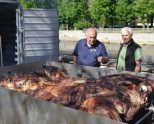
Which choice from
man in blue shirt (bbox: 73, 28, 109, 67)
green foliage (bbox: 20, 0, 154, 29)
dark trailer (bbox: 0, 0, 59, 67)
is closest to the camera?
man in blue shirt (bbox: 73, 28, 109, 67)

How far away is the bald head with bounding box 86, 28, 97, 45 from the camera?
24.5ft

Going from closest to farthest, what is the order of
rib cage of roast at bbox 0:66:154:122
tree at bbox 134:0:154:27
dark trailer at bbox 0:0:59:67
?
rib cage of roast at bbox 0:66:154:122 → dark trailer at bbox 0:0:59:67 → tree at bbox 134:0:154:27

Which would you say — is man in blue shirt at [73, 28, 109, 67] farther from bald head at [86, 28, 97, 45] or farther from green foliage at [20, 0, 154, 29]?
green foliage at [20, 0, 154, 29]

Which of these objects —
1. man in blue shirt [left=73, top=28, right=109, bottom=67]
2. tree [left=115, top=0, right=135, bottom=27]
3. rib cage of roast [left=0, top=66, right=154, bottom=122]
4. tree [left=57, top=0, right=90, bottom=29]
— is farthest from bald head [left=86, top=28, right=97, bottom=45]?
tree [left=57, top=0, right=90, bottom=29]

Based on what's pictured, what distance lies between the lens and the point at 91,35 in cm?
756

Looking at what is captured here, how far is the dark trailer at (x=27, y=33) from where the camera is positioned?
507 inches

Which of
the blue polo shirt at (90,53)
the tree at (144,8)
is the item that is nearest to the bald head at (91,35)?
the blue polo shirt at (90,53)

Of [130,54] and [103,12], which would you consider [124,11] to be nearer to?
[103,12]

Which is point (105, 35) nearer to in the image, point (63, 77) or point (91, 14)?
point (91, 14)

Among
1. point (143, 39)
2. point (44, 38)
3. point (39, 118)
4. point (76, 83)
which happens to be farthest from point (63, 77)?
point (143, 39)

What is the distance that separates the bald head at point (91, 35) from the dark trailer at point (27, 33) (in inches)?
207

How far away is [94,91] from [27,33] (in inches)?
339

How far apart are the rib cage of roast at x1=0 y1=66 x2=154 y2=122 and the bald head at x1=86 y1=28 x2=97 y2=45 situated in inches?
67.8

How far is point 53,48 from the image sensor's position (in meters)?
14.2
